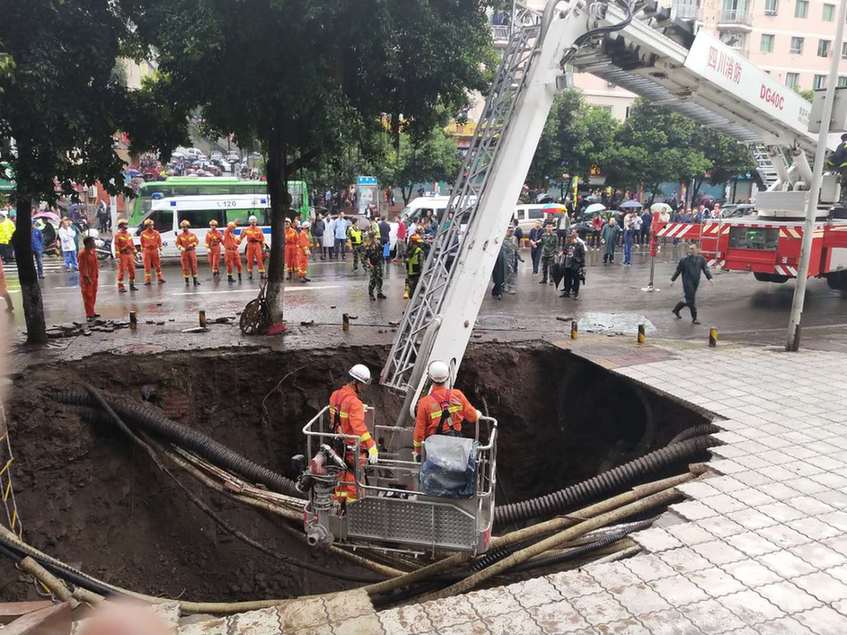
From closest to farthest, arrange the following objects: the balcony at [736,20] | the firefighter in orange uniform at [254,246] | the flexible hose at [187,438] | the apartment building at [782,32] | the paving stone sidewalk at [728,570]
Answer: the paving stone sidewalk at [728,570]
the flexible hose at [187,438]
the firefighter in orange uniform at [254,246]
the balcony at [736,20]
the apartment building at [782,32]

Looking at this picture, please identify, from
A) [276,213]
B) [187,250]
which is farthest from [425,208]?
[276,213]

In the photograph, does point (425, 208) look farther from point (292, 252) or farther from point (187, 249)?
point (187, 249)

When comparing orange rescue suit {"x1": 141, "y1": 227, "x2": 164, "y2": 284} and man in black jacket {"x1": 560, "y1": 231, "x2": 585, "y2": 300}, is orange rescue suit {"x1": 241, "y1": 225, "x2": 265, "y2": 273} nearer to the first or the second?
orange rescue suit {"x1": 141, "y1": 227, "x2": 164, "y2": 284}

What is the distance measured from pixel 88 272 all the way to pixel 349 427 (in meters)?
8.85

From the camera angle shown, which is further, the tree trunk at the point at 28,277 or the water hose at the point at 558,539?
the tree trunk at the point at 28,277

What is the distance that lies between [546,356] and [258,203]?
15.2m

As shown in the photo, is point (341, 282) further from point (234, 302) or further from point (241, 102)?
point (241, 102)

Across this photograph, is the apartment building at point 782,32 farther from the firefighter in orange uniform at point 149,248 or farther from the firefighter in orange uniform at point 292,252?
the firefighter in orange uniform at point 149,248

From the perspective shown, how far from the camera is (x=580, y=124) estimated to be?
32.2m

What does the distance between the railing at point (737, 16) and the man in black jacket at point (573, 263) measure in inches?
1394

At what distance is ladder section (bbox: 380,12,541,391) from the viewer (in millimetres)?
7293

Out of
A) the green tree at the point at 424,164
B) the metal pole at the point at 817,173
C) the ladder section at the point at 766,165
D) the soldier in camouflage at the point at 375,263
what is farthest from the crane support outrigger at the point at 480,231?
the green tree at the point at 424,164

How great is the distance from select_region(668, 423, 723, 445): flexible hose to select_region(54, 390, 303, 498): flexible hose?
439cm

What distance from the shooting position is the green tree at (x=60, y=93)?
7773 mm
